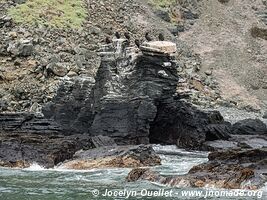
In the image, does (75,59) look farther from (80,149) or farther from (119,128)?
(80,149)

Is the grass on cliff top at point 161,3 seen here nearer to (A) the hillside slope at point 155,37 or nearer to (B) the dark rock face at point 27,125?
(A) the hillside slope at point 155,37

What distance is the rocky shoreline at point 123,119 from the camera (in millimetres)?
30516

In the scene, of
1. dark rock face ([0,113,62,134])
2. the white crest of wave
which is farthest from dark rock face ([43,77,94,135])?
the white crest of wave

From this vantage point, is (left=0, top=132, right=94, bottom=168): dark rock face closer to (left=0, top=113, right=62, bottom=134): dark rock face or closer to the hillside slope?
(left=0, top=113, right=62, bottom=134): dark rock face

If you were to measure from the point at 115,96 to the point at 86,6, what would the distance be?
32.6 m

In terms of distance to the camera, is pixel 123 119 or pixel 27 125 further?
pixel 27 125

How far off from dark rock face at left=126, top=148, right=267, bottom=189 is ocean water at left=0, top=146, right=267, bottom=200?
512mm

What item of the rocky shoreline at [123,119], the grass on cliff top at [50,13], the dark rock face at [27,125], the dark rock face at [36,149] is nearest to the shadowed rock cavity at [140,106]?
the rocky shoreline at [123,119]

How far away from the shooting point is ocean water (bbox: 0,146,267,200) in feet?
63.5

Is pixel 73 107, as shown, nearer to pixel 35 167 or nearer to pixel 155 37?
pixel 35 167

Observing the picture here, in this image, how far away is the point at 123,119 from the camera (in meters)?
33.9

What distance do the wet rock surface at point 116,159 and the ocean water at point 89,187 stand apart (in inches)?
27.4

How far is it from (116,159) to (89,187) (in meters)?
5.37

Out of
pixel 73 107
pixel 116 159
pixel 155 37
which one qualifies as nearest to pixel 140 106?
pixel 73 107
